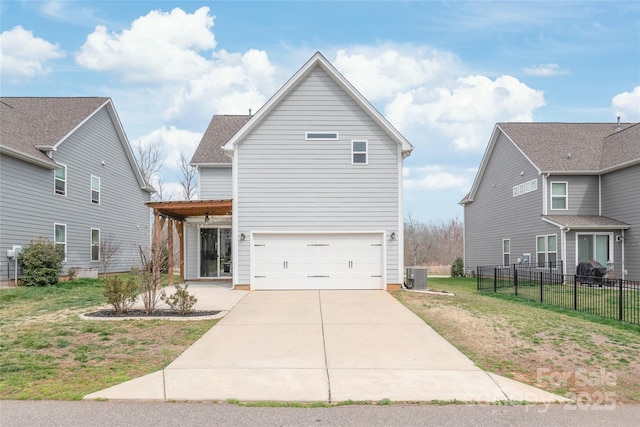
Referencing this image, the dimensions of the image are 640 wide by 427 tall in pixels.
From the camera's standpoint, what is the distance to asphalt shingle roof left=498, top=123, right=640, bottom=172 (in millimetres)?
20625

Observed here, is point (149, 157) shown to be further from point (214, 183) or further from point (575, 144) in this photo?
point (575, 144)

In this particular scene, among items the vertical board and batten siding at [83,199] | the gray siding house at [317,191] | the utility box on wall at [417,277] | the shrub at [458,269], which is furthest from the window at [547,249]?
the vertical board and batten siding at [83,199]

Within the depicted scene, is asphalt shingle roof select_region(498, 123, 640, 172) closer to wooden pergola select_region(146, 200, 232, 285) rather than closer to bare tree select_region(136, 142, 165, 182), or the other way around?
wooden pergola select_region(146, 200, 232, 285)

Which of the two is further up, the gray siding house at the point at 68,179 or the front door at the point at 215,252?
the gray siding house at the point at 68,179

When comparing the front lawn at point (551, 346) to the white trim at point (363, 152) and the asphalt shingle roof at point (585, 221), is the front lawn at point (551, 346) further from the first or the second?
the asphalt shingle roof at point (585, 221)

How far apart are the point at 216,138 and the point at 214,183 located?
8.42ft

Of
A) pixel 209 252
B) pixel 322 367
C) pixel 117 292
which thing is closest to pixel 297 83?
pixel 209 252

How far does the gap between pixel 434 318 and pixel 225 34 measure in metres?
11.1

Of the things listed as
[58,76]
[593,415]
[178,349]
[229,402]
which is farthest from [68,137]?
[593,415]

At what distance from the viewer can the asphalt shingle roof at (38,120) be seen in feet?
57.8

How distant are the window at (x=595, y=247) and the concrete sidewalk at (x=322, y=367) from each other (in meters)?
13.2

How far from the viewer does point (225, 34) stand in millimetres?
15547

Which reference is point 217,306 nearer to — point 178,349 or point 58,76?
point 178,349

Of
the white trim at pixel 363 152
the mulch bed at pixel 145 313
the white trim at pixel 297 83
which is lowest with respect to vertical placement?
the mulch bed at pixel 145 313
